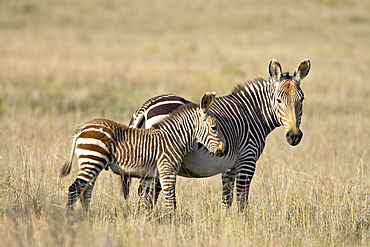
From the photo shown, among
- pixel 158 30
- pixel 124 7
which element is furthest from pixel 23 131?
pixel 124 7

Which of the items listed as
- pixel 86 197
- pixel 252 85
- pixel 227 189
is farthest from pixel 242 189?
pixel 86 197

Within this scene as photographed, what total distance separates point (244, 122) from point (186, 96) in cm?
1089

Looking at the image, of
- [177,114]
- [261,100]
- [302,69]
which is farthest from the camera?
[261,100]

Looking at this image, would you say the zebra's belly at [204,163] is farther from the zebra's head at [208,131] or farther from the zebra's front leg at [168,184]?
the zebra's front leg at [168,184]

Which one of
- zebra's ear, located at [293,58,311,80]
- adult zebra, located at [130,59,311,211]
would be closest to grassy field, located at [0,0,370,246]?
adult zebra, located at [130,59,311,211]

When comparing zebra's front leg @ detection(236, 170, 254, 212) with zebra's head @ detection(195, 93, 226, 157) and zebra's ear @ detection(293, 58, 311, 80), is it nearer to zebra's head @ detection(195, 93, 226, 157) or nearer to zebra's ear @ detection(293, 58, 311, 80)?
zebra's head @ detection(195, 93, 226, 157)

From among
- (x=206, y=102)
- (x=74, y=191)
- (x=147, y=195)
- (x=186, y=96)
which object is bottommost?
(x=147, y=195)

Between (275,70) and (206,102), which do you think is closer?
(206,102)

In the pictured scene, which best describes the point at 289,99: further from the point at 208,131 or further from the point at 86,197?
the point at 86,197

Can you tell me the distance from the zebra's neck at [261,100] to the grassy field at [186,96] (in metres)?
1.01

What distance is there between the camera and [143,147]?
6.66 m

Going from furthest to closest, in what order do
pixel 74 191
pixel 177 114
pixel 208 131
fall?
1. pixel 177 114
2. pixel 208 131
3. pixel 74 191

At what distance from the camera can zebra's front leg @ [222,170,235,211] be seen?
7.50 meters

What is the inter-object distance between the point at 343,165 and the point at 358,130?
3.68 metres
